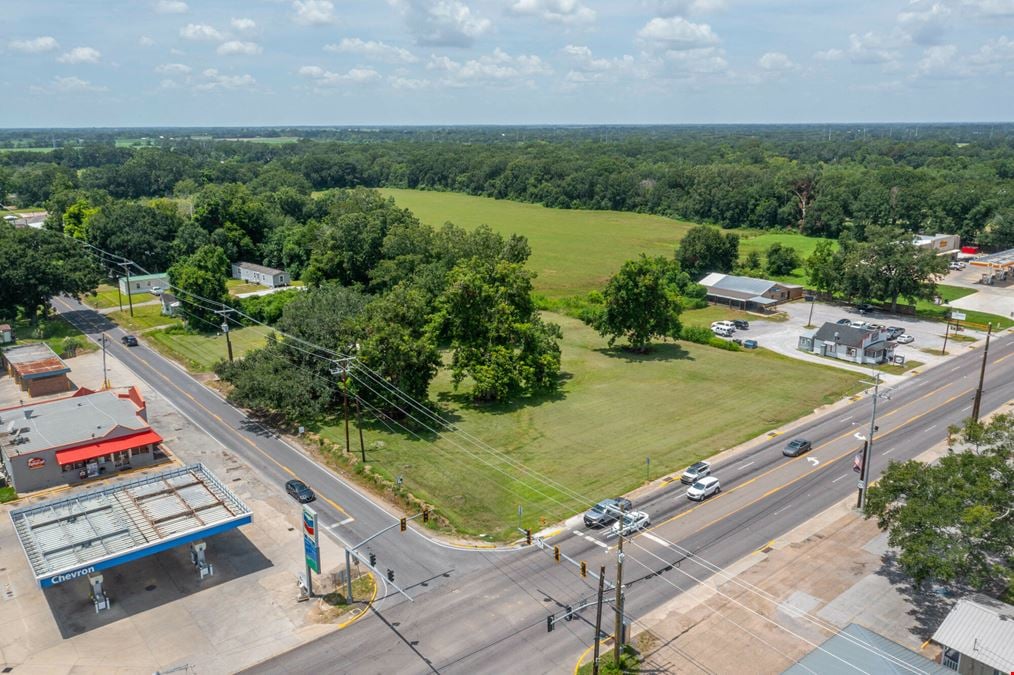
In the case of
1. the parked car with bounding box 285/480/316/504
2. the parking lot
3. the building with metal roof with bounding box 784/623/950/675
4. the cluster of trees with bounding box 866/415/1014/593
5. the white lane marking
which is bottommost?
the parking lot

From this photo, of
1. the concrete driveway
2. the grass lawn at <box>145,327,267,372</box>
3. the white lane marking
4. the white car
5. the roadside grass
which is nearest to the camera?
the white lane marking

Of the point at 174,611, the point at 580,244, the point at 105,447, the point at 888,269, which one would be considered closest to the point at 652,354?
the point at 888,269

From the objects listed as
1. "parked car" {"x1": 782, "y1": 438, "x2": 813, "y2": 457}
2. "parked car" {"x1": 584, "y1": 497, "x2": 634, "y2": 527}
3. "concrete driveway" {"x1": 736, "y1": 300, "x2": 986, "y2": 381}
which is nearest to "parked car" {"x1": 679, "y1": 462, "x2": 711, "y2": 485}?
→ "parked car" {"x1": 584, "y1": 497, "x2": 634, "y2": 527}

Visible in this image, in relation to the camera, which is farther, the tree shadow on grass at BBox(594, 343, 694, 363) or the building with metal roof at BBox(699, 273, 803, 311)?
the building with metal roof at BBox(699, 273, 803, 311)

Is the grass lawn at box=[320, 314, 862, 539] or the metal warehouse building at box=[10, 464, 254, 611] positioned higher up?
the metal warehouse building at box=[10, 464, 254, 611]

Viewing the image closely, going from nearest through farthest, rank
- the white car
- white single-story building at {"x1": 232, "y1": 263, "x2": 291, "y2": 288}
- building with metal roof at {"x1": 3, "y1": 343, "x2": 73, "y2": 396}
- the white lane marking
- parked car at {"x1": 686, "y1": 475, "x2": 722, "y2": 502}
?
the white lane marking
the white car
parked car at {"x1": 686, "y1": 475, "x2": 722, "y2": 502}
building with metal roof at {"x1": 3, "y1": 343, "x2": 73, "y2": 396}
white single-story building at {"x1": 232, "y1": 263, "x2": 291, "y2": 288}

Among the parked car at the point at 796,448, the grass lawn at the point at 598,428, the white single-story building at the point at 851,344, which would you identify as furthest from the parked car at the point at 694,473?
the white single-story building at the point at 851,344

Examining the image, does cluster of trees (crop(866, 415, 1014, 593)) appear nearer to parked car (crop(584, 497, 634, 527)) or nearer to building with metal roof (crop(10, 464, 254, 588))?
parked car (crop(584, 497, 634, 527))

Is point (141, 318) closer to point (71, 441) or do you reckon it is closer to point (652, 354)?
point (71, 441)
